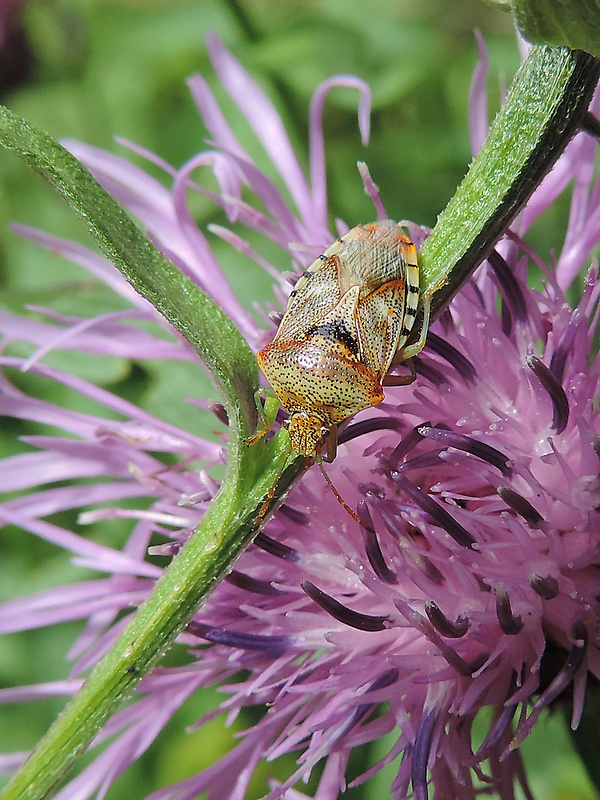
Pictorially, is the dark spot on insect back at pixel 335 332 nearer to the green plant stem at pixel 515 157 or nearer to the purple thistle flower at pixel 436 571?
the purple thistle flower at pixel 436 571

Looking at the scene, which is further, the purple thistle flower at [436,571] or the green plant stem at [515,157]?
the purple thistle flower at [436,571]

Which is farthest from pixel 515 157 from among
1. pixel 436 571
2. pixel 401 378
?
pixel 436 571

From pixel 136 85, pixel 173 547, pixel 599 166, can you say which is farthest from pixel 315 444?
pixel 136 85

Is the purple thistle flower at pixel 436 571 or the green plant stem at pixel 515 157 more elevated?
the green plant stem at pixel 515 157

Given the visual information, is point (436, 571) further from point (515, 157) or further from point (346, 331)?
point (515, 157)

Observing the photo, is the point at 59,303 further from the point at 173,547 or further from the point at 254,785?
the point at 254,785

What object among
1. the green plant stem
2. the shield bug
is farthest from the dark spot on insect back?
the green plant stem

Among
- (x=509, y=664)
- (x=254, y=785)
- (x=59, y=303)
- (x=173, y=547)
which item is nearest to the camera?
(x=509, y=664)

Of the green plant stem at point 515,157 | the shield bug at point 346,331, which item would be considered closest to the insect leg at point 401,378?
the shield bug at point 346,331
